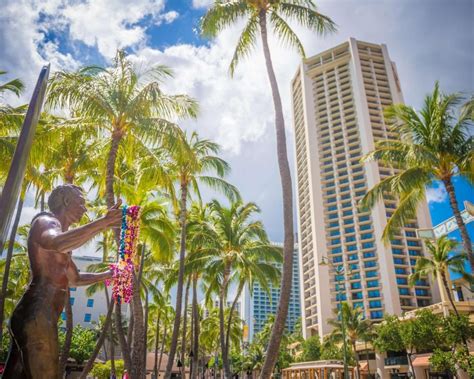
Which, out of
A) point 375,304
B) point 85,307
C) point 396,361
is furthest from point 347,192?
point 85,307

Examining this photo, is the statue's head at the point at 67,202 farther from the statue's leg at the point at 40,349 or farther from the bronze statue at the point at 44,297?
the statue's leg at the point at 40,349

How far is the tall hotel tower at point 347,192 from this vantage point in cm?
7844

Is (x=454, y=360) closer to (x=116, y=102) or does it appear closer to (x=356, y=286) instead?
(x=116, y=102)

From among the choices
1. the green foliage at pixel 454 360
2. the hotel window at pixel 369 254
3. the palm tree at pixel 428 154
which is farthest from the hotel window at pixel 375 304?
the palm tree at pixel 428 154

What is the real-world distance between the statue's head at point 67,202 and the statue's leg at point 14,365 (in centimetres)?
112

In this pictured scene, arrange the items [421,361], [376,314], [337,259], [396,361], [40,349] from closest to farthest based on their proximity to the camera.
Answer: [40,349]
[421,361]
[396,361]
[376,314]
[337,259]

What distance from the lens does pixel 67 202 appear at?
343 centimetres

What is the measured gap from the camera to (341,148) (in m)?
97.4

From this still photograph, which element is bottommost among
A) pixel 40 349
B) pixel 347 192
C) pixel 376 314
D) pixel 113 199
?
pixel 40 349

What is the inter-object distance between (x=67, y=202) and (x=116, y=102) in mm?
10771

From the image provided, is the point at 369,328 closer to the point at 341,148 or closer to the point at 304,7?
the point at 304,7

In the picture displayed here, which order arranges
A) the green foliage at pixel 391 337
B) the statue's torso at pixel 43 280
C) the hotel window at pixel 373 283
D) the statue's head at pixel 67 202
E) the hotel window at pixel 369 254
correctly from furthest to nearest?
the hotel window at pixel 369 254
the hotel window at pixel 373 283
the green foliage at pixel 391 337
the statue's head at pixel 67 202
the statue's torso at pixel 43 280

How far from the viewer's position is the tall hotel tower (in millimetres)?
78438

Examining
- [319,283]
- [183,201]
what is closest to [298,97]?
[319,283]
